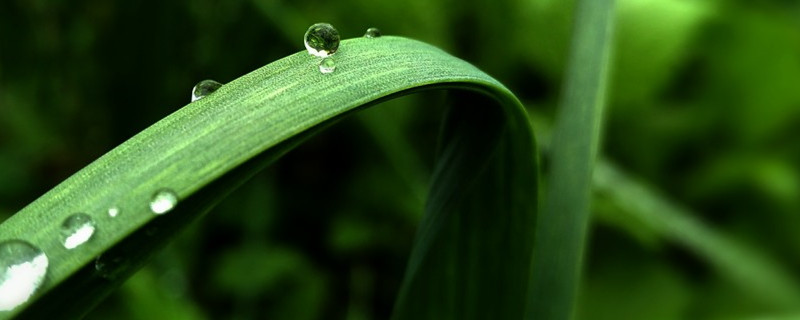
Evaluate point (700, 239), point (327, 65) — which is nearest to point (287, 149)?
point (327, 65)

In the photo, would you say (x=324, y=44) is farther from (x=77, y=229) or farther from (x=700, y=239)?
(x=700, y=239)

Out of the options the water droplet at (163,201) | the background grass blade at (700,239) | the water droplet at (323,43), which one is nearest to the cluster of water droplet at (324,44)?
the water droplet at (323,43)

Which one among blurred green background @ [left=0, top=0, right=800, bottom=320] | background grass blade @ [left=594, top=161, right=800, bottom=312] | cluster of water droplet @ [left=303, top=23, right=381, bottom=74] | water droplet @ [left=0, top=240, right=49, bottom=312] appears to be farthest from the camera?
background grass blade @ [left=594, top=161, right=800, bottom=312]

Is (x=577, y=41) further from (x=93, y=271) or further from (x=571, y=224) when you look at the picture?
(x=93, y=271)

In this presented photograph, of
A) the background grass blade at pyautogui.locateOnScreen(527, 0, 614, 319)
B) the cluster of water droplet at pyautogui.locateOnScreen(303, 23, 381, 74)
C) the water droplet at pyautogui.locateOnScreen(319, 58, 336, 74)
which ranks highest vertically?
the cluster of water droplet at pyautogui.locateOnScreen(303, 23, 381, 74)

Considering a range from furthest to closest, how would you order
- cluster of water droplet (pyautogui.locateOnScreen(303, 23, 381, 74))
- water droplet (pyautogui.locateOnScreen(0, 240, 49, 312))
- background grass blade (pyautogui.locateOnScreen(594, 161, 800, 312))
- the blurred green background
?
background grass blade (pyautogui.locateOnScreen(594, 161, 800, 312)), the blurred green background, cluster of water droplet (pyautogui.locateOnScreen(303, 23, 381, 74)), water droplet (pyautogui.locateOnScreen(0, 240, 49, 312))

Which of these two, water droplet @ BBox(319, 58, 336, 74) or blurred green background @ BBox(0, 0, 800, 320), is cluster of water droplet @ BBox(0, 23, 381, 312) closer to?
water droplet @ BBox(319, 58, 336, 74)

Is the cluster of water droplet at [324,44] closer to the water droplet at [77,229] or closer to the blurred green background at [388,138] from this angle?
the water droplet at [77,229]

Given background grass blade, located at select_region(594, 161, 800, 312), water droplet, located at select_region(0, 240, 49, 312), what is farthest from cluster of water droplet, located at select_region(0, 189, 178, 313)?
background grass blade, located at select_region(594, 161, 800, 312)
